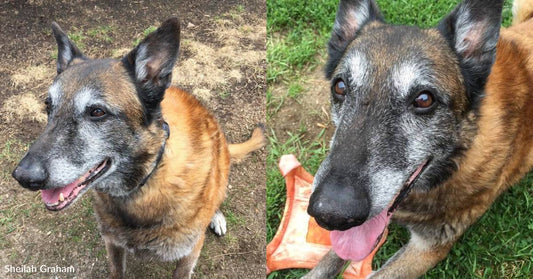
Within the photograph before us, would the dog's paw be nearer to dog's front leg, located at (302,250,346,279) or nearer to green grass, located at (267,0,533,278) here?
green grass, located at (267,0,533,278)

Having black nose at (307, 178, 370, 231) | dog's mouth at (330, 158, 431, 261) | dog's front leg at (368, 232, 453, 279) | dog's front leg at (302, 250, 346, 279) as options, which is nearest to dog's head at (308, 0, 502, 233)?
black nose at (307, 178, 370, 231)

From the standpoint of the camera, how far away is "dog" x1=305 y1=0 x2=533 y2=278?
243 centimetres

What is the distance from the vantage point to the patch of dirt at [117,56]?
408 cm

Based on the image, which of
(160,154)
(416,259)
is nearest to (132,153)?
(160,154)

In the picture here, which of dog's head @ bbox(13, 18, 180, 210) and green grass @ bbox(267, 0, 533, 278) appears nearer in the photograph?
dog's head @ bbox(13, 18, 180, 210)

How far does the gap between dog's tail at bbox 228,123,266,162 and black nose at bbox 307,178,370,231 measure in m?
2.14

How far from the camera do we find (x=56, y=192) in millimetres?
→ 2959

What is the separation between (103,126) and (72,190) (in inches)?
18.9

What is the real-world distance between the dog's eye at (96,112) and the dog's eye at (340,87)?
1519 mm

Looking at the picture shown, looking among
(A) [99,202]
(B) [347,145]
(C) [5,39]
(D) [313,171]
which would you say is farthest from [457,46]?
(C) [5,39]

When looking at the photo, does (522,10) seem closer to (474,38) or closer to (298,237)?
(474,38)

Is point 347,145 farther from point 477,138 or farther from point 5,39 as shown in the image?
point 5,39

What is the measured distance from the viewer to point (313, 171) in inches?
173

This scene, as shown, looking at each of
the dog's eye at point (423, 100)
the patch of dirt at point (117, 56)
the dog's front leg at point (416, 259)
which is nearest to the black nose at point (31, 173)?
the patch of dirt at point (117, 56)
